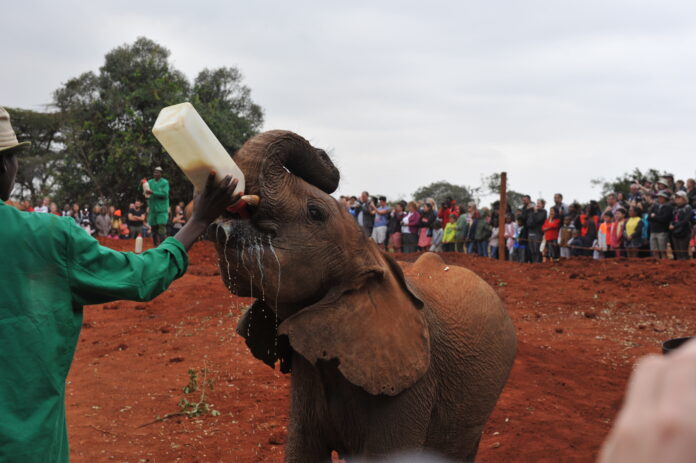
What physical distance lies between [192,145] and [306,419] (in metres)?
1.80

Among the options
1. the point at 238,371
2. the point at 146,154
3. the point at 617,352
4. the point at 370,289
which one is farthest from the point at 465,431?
the point at 146,154

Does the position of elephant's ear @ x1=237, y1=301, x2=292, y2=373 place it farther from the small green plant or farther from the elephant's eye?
the small green plant

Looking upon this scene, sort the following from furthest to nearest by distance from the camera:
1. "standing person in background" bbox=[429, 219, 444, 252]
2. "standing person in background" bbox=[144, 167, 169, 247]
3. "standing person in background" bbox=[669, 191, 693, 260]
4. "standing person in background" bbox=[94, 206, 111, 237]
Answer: "standing person in background" bbox=[94, 206, 111, 237] < "standing person in background" bbox=[429, 219, 444, 252] < "standing person in background" bbox=[144, 167, 169, 247] < "standing person in background" bbox=[669, 191, 693, 260]

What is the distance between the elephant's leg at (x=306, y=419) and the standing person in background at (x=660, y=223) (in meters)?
12.1

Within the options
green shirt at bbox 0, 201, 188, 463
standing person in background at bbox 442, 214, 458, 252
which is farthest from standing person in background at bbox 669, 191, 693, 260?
green shirt at bbox 0, 201, 188, 463

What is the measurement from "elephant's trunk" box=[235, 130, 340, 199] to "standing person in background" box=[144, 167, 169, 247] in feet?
42.2

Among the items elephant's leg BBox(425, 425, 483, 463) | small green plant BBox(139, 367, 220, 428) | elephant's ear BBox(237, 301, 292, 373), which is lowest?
small green plant BBox(139, 367, 220, 428)

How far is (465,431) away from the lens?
427 cm

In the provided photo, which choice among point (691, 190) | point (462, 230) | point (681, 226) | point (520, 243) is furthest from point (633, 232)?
point (462, 230)

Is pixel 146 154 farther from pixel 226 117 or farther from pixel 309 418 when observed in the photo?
pixel 309 418

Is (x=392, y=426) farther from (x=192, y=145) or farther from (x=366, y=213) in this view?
(x=366, y=213)

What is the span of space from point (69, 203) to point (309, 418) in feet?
116

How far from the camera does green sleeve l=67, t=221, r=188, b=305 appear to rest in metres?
2.46

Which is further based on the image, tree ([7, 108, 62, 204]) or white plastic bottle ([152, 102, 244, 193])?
tree ([7, 108, 62, 204])
